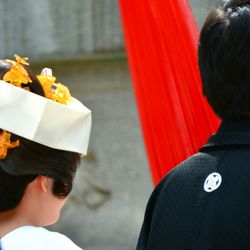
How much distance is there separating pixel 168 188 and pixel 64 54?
353 centimetres

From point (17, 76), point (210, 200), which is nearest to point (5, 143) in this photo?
point (17, 76)

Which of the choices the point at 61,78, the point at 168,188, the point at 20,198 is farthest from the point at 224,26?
the point at 61,78

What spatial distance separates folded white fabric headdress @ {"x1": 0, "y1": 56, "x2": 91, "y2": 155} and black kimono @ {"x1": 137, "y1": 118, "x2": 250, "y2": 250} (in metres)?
0.32

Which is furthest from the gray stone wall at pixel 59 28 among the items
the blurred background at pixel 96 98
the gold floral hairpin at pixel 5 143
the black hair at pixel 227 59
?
the black hair at pixel 227 59

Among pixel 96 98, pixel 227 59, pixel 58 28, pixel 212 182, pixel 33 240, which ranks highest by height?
pixel 227 59

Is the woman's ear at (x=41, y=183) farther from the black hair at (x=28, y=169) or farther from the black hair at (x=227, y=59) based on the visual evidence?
the black hair at (x=227, y=59)

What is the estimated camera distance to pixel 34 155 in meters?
1.60

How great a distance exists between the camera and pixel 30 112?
1626mm

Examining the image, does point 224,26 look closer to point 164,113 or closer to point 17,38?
point 164,113

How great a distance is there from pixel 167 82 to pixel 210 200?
495 mm

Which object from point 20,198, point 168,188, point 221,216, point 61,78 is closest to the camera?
point 221,216

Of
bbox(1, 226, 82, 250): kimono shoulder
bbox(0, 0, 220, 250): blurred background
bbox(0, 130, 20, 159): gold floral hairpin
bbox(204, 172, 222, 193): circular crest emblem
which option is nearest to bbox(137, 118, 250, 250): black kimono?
bbox(204, 172, 222, 193): circular crest emblem

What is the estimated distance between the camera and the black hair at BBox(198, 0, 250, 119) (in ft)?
4.25

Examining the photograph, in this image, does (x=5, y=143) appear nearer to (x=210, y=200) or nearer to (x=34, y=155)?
(x=34, y=155)
